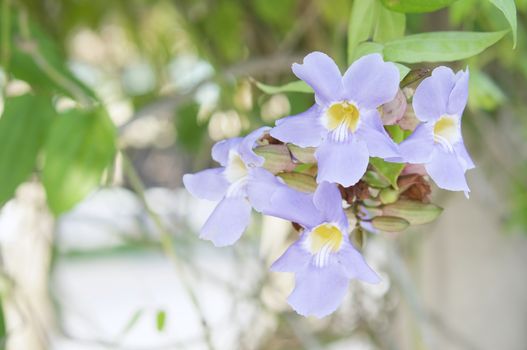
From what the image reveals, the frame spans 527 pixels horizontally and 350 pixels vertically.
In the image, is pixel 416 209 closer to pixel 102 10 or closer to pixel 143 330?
pixel 102 10

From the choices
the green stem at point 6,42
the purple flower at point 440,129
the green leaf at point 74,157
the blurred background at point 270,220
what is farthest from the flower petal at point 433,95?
the blurred background at point 270,220

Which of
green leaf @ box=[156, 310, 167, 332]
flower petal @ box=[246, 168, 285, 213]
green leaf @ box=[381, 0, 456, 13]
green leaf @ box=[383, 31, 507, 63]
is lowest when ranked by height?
green leaf @ box=[156, 310, 167, 332]

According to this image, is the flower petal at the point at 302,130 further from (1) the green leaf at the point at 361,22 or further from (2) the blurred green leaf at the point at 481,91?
(2) the blurred green leaf at the point at 481,91

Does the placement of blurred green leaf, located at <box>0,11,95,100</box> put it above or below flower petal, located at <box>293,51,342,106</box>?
below

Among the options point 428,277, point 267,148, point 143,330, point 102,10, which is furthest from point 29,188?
point 143,330

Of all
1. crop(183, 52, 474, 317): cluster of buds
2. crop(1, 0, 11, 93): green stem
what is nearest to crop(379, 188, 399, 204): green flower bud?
crop(183, 52, 474, 317): cluster of buds

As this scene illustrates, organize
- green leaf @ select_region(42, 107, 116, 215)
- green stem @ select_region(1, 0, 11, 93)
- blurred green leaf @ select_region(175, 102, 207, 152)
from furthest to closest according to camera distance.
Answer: blurred green leaf @ select_region(175, 102, 207, 152)
green stem @ select_region(1, 0, 11, 93)
green leaf @ select_region(42, 107, 116, 215)

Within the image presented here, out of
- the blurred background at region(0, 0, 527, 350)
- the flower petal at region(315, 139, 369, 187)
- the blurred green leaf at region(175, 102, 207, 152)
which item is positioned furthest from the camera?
the blurred green leaf at region(175, 102, 207, 152)

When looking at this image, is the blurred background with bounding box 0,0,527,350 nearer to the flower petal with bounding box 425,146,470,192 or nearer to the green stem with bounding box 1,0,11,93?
the green stem with bounding box 1,0,11,93
